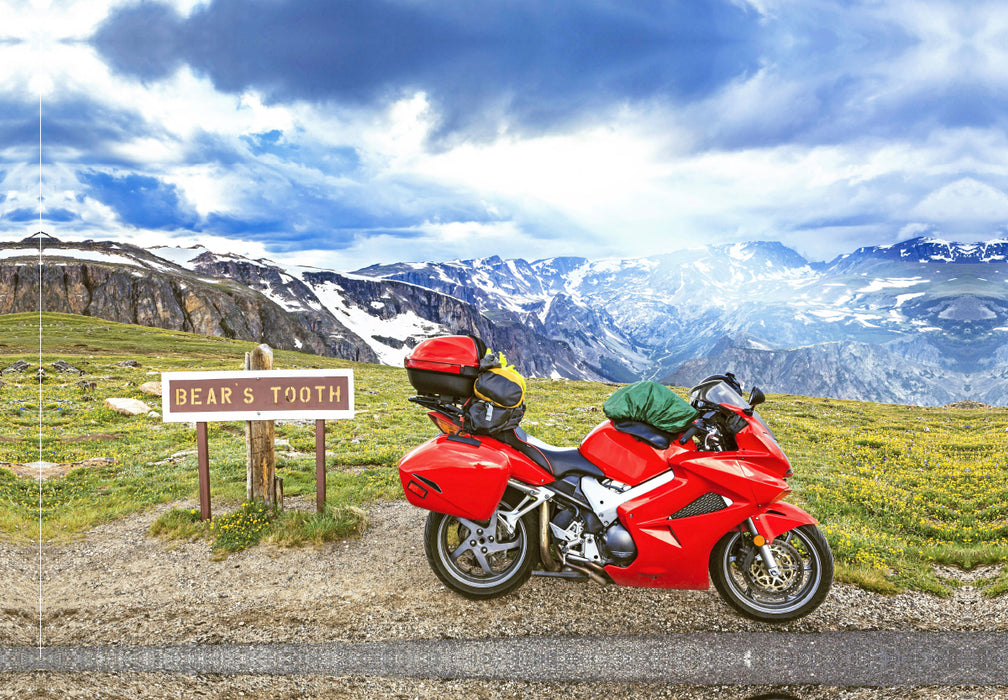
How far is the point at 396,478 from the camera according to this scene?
10500mm

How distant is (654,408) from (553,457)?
129 cm

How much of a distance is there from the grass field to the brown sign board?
1.96m

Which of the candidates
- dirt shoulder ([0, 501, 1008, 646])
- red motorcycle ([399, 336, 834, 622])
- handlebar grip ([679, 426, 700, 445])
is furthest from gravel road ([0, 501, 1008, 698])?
handlebar grip ([679, 426, 700, 445])

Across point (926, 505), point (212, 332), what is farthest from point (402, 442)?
point (212, 332)

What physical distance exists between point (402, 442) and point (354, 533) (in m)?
6.87

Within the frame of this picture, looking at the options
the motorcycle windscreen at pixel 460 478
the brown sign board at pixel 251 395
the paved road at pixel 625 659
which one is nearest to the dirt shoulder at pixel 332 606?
the paved road at pixel 625 659

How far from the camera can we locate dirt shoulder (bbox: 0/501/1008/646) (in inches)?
206

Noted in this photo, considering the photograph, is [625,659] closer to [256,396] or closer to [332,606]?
[332,606]

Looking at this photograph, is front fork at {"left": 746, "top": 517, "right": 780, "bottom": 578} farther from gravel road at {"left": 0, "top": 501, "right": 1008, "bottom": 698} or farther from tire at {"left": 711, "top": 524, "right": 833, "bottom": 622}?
gravel road at {"left": 0, "top": 501, "right": 1008, "bottom": 698}

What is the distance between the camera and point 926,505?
938 cm

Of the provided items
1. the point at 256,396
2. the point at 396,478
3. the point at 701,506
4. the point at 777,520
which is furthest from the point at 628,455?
the point at 396,478

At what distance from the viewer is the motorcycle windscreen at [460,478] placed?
5508 millimetres

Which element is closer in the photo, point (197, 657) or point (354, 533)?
point (197, 657)

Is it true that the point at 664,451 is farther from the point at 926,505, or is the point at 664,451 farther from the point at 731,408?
the point at 926,505
